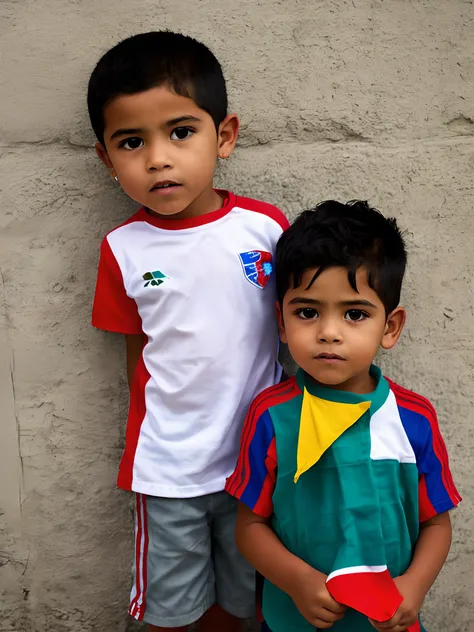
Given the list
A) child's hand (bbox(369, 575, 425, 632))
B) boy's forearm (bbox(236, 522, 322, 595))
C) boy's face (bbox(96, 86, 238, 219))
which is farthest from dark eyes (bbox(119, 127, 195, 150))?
child's hand (bbox(369, 575, 425, 632))

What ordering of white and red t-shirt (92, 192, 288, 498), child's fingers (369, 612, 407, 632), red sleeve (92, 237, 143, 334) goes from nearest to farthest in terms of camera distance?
1. child's fingers (369, 612, 407, 632)
2. white and red t-shirt (92, 192, 288, 498)
3. red sleeve (92, 237, 143, 334)

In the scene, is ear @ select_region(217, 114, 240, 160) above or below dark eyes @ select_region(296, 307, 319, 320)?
above

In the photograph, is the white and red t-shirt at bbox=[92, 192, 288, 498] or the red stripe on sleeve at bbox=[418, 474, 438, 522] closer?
the red stripe on sleeve at bbox=[418, 474, 438, 522]

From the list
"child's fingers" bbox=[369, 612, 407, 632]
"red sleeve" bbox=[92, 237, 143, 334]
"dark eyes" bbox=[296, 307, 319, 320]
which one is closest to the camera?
"child's fingers" bbox=[369, 612, 407, 632]

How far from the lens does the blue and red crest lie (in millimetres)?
1869

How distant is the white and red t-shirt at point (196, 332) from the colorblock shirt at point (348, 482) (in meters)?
0.12

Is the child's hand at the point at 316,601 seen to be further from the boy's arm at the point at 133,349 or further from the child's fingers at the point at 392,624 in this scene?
the boy's arm at the point at 133,349

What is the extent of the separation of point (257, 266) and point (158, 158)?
15.3 inches

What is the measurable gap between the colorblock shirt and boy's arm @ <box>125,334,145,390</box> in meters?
0.43

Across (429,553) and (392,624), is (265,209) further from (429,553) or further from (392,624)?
(392,624)

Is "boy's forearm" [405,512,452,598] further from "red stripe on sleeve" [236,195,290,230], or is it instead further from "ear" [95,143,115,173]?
"ear" [95,143,115,173]

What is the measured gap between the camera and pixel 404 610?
163 centimetres

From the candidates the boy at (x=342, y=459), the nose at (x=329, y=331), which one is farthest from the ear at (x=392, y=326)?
the nose at (x=329, y=331)

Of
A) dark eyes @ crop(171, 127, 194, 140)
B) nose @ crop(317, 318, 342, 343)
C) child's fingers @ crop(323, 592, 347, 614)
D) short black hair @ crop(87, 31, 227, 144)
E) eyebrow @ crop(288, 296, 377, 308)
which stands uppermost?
short black hair @ crop(87, 31, 227, 144)
